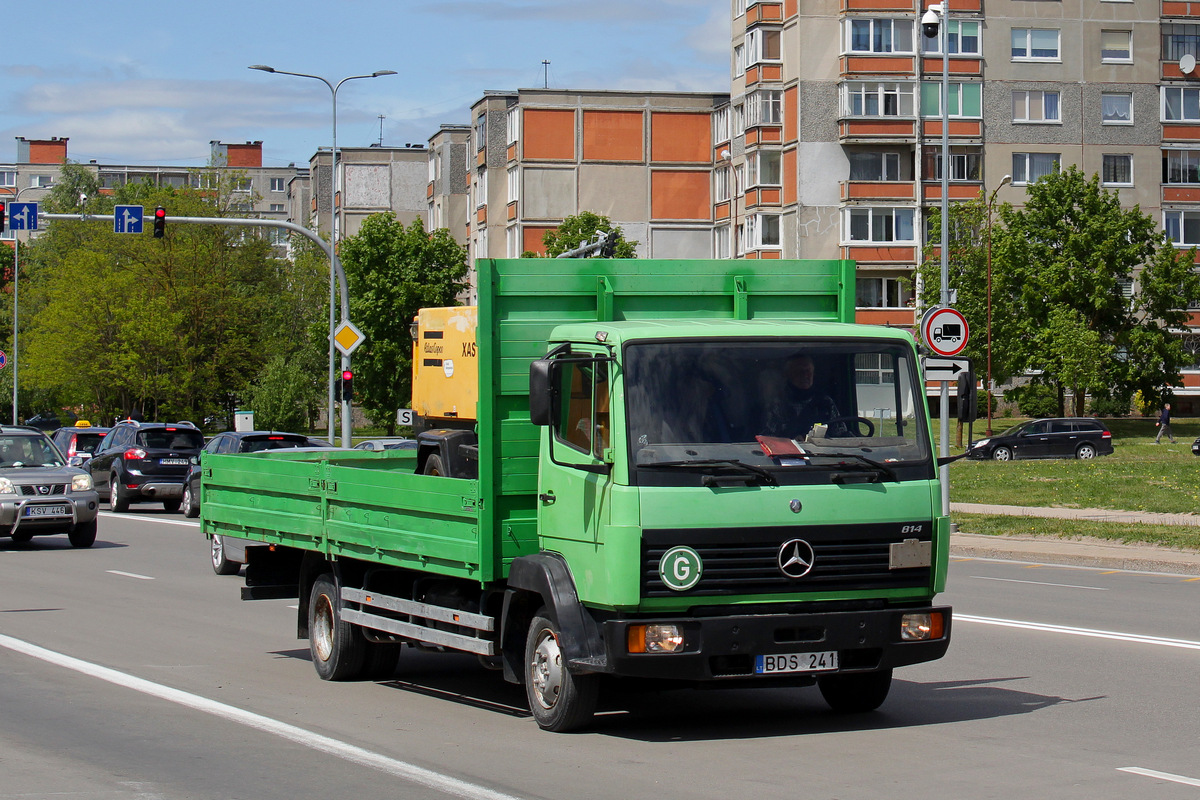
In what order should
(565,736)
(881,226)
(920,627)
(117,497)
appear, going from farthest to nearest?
1. (881,226)
2. (117,497)
3. (565,736)
4. (920,627)

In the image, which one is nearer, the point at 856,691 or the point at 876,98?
the point at 856,691

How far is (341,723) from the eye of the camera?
896 cm

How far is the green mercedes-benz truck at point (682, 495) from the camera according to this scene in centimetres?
782

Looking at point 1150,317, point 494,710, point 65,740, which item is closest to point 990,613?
point 494,710

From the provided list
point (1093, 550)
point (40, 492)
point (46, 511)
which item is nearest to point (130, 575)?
point (46, 511)

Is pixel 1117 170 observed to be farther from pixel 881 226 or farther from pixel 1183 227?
pixel 881 226

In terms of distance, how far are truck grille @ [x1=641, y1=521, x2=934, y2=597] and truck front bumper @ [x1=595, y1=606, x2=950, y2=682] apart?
150 mm

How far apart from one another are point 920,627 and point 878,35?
216 feet

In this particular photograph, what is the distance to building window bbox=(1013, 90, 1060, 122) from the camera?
72438mm

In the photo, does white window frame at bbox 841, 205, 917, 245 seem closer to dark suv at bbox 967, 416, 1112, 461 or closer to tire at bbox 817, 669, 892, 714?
dark suv at bbox 967, 416, 1112, 461

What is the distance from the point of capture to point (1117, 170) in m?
73.8

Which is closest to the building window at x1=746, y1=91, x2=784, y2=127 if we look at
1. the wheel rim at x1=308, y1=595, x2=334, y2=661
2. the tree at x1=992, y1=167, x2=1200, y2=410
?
the tree at x1=992, y1=167, x2=1200, y2=410

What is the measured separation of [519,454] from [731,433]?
1.36 meters

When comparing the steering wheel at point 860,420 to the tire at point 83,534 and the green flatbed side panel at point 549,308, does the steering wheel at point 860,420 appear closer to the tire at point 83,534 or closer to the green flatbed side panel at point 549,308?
the green flatbed side panel at point 549,308
